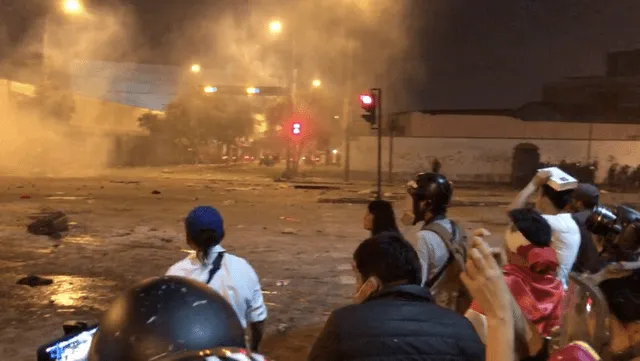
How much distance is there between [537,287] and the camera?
273 cm

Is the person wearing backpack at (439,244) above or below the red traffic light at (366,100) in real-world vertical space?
below

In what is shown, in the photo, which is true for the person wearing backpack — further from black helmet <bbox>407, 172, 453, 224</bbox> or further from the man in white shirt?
the man in white shirt

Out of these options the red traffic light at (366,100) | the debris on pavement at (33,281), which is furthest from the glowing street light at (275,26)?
the debris on pavement at (33,281)

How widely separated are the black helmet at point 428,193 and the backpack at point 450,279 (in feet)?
0.43

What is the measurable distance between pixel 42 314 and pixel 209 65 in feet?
181

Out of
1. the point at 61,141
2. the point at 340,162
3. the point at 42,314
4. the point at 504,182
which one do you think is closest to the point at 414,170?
the point at 504,182

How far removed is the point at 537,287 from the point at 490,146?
43.9m

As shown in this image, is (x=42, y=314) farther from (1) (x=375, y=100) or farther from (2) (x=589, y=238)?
(1) (x=375, y=100)

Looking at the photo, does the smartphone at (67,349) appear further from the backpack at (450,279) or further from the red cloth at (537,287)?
the backpack at (450,279)

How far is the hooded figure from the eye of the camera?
8.80ft

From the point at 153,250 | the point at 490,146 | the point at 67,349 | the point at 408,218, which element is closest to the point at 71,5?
the point at 153,250

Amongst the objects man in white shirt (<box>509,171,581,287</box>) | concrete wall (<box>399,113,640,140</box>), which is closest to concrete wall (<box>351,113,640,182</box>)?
concrete wall (<box>399,113,640,140</box>)

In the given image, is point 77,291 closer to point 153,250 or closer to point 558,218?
point 153,250

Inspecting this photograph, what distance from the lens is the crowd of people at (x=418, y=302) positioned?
61.8 inches
